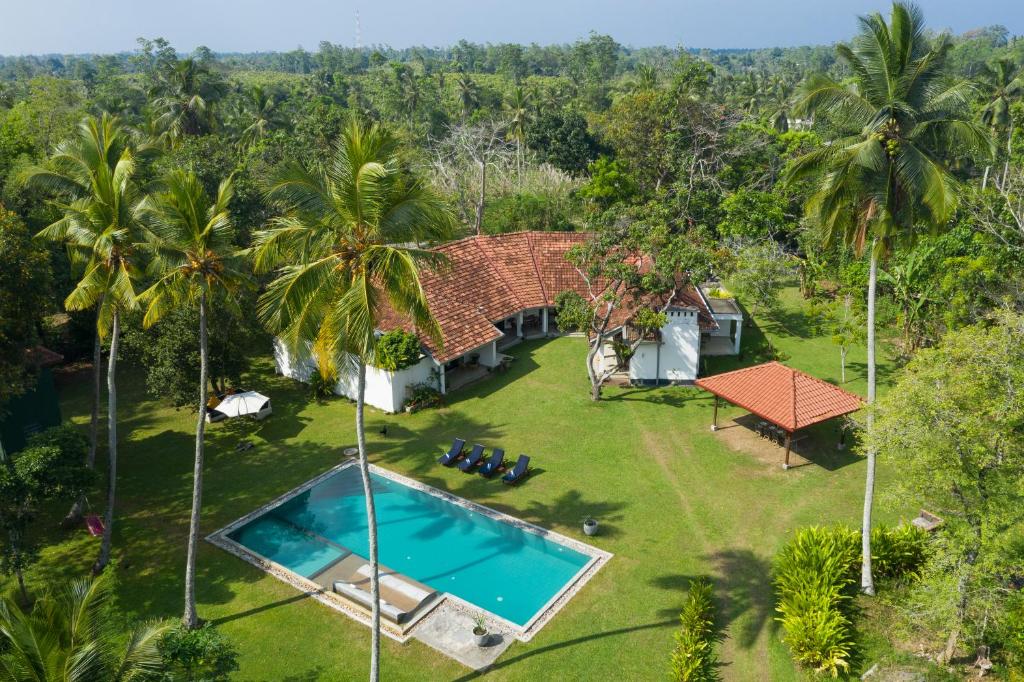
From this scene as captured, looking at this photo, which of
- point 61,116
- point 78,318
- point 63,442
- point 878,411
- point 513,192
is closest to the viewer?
point 878,411

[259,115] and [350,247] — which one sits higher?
[259,115]

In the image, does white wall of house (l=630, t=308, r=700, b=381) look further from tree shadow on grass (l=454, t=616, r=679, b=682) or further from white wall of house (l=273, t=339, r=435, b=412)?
tree shadow on grass (l=454, t=616, r=679, b=682)

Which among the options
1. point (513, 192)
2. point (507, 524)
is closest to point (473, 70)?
point (513, 192)

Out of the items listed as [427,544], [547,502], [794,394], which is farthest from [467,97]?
[427,544]

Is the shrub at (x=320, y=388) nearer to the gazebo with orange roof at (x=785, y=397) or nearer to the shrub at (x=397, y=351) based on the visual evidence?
the shrub at (x=397, y=351)

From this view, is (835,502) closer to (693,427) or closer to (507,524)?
(693,427)

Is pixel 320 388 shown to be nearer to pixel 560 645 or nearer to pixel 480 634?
pixel 480 634
